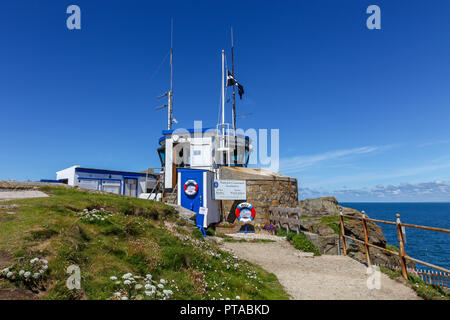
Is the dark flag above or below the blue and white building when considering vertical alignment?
above

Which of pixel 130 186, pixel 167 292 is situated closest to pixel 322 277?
pixel 167 292

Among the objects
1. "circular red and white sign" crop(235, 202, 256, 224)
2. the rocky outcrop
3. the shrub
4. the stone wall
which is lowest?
the rocky outcrop

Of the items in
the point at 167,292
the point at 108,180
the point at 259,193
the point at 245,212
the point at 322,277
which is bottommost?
the point at 322,277

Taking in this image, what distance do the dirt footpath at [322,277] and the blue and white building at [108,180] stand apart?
64.4 feet

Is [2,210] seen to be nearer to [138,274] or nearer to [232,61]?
[138,274]

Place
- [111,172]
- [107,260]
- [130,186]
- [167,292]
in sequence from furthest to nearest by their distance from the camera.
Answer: [130,186] → [111,172] → [107,260] → [167,292]

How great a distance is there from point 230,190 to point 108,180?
607 inches

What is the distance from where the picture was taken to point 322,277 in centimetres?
840

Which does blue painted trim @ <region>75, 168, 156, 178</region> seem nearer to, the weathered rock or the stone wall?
the stone wall

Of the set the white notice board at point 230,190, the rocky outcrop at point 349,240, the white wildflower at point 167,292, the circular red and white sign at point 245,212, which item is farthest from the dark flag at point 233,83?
the white wildflower at point 167,292

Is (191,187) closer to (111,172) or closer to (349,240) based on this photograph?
(349,240)

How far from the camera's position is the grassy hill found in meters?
4.66

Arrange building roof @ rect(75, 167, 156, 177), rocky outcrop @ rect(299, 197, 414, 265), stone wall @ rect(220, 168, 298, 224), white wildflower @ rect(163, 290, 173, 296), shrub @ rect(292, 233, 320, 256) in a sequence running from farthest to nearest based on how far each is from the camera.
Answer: building roof @ rect(75, 167, 156, 177) → stone wall @ rect(220, 168, 298, 224) → rocky outcrop @ rect(299, 197, 414, 265) → shrub @ rect(292, 233, 320, 256) → white wildflower @ rect(163, 290, 173, 296)

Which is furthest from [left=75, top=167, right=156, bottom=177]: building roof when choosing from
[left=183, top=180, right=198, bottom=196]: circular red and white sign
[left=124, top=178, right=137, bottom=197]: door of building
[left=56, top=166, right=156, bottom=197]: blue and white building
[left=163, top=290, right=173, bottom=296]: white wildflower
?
[left=163, top=290, right=173, bottom=296]: white wildflower
